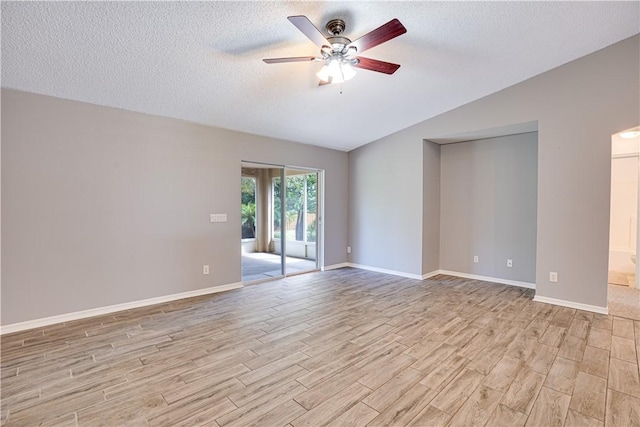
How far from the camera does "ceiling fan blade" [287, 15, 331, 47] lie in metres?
1.98

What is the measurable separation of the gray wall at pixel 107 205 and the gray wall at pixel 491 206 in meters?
3.84

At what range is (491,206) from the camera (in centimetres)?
520

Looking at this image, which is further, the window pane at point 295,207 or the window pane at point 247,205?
the window pane at point 295,207

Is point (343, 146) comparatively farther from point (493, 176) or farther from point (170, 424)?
point (170, 424)

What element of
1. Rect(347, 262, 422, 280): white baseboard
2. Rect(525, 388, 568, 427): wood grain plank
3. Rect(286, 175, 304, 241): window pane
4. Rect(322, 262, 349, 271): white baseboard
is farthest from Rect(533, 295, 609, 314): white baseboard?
Rect(286, 175, 304, 241): window pane

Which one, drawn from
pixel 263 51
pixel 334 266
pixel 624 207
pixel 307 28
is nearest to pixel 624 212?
pixel 624 207

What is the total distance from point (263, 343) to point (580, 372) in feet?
8.67

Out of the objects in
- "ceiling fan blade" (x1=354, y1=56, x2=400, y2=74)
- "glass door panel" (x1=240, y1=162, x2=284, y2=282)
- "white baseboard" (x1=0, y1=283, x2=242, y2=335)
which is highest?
"ceiling fan blade" (x1=354, y1=56, x2=400, y2=74)

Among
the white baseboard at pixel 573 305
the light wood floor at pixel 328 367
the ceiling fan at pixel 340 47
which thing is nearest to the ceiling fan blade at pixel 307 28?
the ceiling fan at pixel 340 47

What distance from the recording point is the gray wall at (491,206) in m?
4.82

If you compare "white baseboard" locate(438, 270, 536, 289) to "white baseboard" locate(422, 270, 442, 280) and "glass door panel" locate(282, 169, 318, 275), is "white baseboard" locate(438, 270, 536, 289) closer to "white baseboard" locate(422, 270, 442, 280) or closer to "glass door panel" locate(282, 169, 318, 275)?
"white baseboard" locate(422, 270, 442, 280)

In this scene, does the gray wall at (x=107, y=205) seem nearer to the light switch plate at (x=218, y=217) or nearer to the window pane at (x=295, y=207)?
the light switch plate at (x=218, y=217)

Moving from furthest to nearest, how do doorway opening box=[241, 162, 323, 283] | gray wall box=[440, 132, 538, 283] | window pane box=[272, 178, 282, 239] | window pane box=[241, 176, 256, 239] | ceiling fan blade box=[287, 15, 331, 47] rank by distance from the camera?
window pane box=[272, 178, 282, 239] → doorway opening box=[241, 162, 323, 283] → window pane box=[241, 176, 256, 239] → gray wall box=[440, 132, 538, 283] → ceiling fan blade box=[287, 15, 331, 47]

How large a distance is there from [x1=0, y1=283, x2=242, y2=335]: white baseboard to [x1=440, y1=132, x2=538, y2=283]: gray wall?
4.20 meters
